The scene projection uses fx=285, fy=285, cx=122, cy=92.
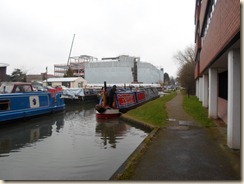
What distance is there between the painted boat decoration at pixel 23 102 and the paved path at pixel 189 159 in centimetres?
870

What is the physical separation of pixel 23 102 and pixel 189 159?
1185cm

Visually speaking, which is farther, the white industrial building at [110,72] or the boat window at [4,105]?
the white industrial building at [110,72]

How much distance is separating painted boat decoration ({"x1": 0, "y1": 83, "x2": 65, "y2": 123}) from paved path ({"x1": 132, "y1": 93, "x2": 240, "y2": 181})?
8.70 metres

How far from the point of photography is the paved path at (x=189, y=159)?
16.0 ft

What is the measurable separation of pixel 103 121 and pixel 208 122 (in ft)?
20.8

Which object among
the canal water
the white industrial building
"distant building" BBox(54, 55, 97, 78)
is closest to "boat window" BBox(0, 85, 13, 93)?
the canal water

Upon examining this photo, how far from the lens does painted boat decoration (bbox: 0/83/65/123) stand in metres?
14.2

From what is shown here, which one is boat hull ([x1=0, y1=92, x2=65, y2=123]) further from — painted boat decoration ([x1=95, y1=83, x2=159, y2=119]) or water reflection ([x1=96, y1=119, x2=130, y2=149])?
water reflection ([x1=96, y1=119, x2=130, y2=149])

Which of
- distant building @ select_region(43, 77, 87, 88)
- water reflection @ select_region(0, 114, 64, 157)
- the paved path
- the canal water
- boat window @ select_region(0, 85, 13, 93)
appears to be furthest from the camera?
distant building @ select_region(43, 77, 87, 88)

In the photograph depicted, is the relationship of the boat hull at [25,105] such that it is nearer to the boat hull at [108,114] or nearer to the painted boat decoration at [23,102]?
the painted boat decoration at [23,102]

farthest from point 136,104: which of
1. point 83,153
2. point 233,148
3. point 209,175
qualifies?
point 209,175

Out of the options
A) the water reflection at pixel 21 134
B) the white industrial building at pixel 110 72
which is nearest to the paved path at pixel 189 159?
the water reflection at pixel 21 134

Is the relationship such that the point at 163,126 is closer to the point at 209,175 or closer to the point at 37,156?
the point at 37,156

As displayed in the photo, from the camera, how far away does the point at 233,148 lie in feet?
21.9
